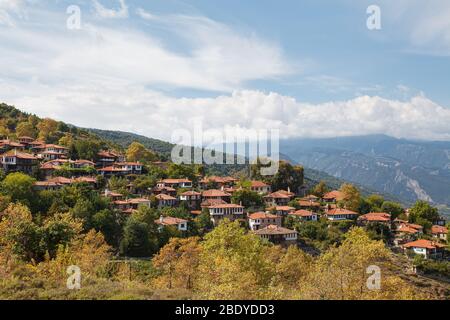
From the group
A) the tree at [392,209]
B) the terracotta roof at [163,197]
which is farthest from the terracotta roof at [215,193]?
the tree at [392,209]

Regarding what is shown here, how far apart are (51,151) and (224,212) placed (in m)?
29.5

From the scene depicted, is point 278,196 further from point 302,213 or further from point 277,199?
point 302,213

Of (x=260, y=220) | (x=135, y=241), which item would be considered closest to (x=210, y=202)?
(x=260, y=220)

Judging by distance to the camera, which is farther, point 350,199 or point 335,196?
point 335,196

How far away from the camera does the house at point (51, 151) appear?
6457 cm

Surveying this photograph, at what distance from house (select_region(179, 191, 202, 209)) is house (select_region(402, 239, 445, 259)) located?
27266 mm

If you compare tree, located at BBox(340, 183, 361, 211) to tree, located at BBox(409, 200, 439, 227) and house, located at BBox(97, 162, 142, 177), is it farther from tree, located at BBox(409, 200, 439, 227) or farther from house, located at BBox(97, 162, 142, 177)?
house, located at BBox(97, 162, 142, 177)

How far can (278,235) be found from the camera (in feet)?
167

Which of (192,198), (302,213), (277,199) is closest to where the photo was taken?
(302,213)

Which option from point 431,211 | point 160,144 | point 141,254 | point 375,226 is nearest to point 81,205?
point 141,254

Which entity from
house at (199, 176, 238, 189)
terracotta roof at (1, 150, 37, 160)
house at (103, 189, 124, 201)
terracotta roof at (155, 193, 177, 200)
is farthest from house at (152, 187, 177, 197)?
terracotta roof at (1, 150, 37, 160)

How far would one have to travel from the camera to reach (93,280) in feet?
61.7
